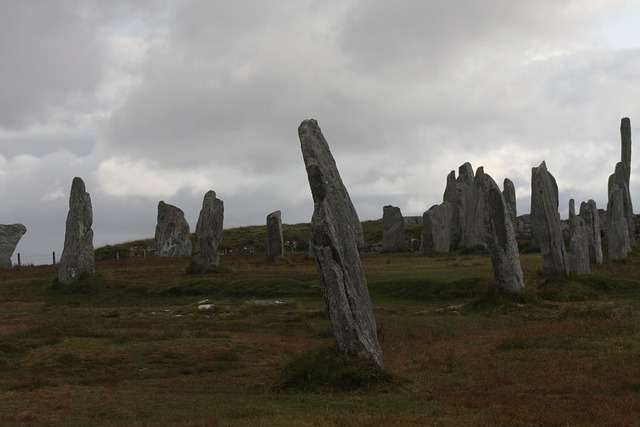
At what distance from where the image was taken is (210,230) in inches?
1719

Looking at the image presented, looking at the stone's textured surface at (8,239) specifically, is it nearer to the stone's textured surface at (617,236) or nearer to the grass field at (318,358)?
the grass field at (318,358)

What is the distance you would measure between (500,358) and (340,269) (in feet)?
13.6

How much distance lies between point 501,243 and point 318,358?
13.9 metres

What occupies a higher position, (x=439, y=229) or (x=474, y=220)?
(x=474, y=220)

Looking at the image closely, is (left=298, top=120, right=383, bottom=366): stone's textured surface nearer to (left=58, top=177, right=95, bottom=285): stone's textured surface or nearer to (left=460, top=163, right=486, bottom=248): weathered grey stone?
(left=58, top=177, right=95, bottom=285): stone's textured surface

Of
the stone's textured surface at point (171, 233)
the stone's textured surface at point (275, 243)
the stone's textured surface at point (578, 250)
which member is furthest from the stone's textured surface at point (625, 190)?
the stone's textured surface at point (171, 233)

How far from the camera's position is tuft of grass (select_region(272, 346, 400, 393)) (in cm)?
1416

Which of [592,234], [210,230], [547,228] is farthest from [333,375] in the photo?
[210,230]

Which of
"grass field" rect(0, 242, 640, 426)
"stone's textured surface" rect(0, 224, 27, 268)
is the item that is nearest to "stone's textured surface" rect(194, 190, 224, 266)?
"grass field" rect(0, 242, 640, 426)

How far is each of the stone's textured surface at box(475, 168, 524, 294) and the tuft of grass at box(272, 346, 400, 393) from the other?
510 inches

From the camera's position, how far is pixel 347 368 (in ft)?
47.1

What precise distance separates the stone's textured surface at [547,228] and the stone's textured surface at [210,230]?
17382 mm

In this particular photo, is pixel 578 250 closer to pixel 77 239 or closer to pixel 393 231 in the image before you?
pixel 77 239

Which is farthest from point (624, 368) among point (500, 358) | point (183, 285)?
point (183, 285)
